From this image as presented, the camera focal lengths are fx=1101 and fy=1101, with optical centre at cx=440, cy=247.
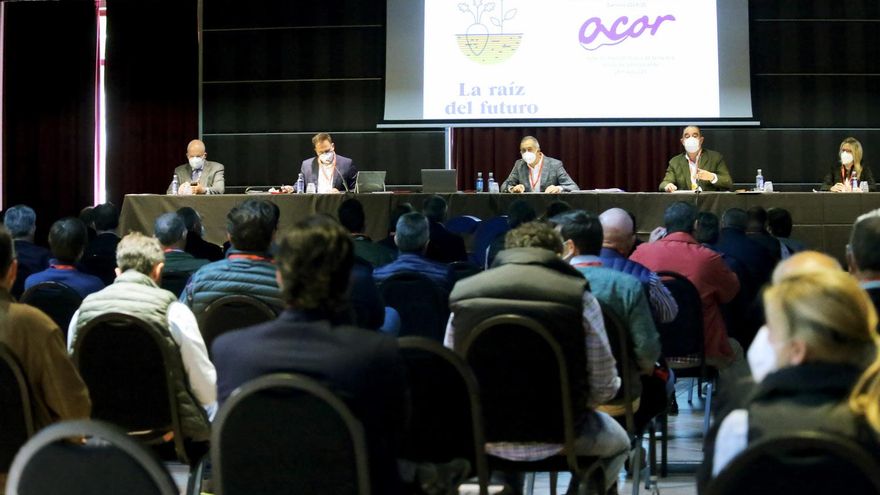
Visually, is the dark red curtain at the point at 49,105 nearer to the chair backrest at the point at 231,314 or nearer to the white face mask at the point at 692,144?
the white face mask at the point at 692,144

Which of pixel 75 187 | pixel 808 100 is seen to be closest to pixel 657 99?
pixel 808 100

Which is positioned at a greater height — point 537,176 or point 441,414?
point 537,176

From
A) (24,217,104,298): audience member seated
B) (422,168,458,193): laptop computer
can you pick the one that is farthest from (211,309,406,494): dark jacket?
(422,168,458,193): laptop computer

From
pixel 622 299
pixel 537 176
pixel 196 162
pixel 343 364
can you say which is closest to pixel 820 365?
pixel 343 364

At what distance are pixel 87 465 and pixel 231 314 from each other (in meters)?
1.80

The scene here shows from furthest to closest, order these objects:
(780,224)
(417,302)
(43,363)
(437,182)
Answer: (437,182) < (780,224) < (417,302) < (43,363)

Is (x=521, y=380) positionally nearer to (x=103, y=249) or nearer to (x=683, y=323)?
(x=683, y=323)

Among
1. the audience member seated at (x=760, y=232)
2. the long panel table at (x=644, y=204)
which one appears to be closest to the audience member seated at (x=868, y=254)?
the audience member seated at (x=760, y=232)

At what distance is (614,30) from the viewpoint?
9758mm

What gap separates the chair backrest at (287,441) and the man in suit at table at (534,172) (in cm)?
699

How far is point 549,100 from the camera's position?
32.1 feet

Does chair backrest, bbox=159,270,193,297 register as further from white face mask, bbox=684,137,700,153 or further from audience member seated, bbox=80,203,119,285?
white face mask, bbox=684,137,700,153

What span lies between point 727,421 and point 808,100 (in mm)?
9352

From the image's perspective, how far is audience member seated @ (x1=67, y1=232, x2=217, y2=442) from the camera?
3.14 meters
